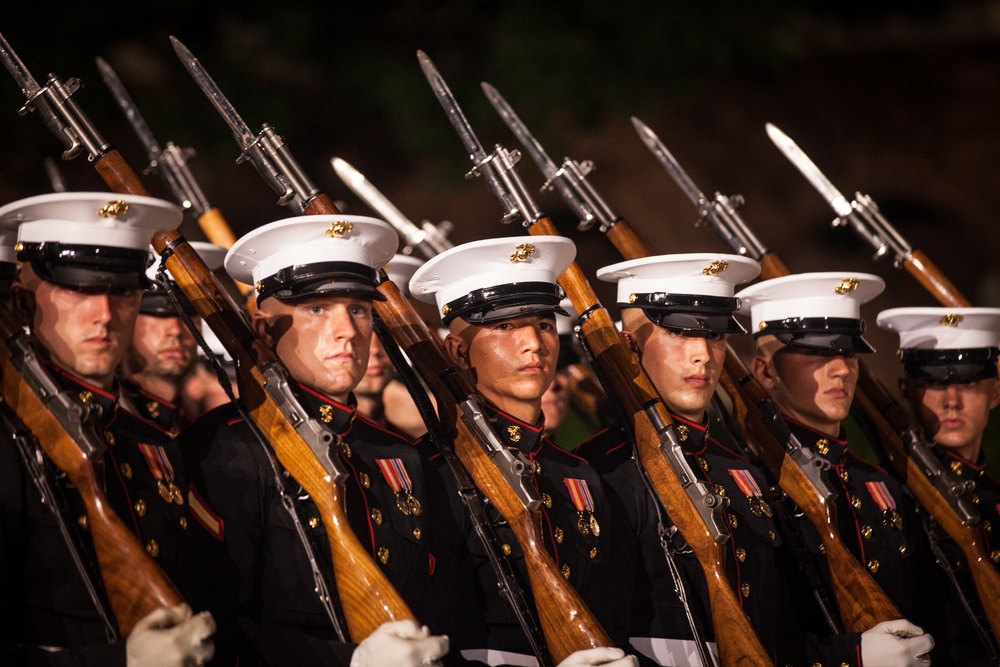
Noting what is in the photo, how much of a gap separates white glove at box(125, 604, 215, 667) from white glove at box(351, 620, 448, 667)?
1.43 ft

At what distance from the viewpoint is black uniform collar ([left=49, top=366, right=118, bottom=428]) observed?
129 inches

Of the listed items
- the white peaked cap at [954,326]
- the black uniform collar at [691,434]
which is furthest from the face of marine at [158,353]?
the white peaked cap at [954,326]

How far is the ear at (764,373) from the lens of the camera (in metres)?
5.20

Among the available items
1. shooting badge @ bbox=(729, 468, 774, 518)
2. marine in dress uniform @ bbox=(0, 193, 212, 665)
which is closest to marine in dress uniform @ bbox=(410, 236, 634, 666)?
shooting badge @ bbox=(729, 468, 774, 518)

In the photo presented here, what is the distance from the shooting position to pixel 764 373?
5.23 meters

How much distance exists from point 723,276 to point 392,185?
344 inches

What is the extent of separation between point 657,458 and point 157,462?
1.81m

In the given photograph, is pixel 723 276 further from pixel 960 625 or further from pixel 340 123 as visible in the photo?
pixel 340 123

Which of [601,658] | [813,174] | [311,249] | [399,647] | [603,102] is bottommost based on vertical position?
[601,658]

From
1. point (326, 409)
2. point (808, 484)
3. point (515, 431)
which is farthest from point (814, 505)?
point (326, 409)

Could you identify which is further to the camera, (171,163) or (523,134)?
(523,134)

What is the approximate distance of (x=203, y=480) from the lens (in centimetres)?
353

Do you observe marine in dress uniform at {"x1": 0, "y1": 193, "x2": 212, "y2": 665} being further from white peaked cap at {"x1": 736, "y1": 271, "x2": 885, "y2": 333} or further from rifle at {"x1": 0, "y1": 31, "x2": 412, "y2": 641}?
white peaked cap at {"x1": 736, "y1": 271, "x2": 885, "y2": 333}

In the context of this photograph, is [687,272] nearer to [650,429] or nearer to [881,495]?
[650,429]
